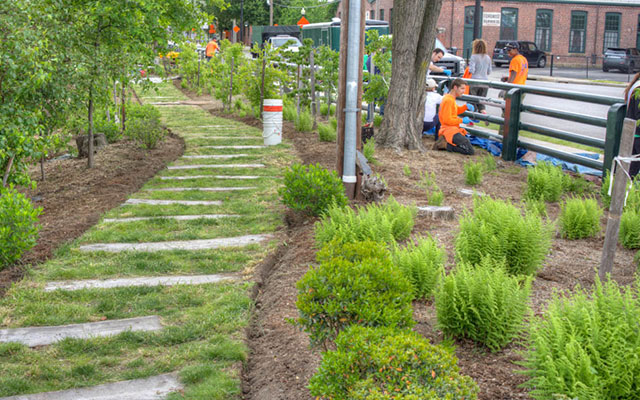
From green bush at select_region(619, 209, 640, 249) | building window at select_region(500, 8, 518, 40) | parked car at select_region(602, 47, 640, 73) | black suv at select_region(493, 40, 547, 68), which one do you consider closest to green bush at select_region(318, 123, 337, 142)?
green bush at select_region(619, 209, 640, 249)

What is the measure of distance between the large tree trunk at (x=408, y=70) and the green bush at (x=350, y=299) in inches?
298

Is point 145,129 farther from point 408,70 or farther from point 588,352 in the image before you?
point 588,352

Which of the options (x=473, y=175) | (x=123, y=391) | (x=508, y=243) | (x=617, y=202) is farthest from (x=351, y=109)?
(x=123, y=391)

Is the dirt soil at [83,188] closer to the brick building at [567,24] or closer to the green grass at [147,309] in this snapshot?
the green grass at [147,309]

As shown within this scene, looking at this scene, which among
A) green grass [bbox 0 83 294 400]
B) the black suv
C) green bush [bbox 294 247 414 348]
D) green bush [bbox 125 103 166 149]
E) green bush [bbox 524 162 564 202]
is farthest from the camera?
the black suv

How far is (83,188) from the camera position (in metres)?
9.23

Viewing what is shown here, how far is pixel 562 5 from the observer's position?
170 feet

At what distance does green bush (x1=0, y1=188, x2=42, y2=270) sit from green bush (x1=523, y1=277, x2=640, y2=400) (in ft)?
13.8

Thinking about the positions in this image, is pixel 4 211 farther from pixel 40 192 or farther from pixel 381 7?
pixel 381 7

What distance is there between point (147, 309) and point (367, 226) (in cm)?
187

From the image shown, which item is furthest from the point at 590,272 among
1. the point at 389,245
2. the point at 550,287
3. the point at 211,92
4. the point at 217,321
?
the point at 211,92

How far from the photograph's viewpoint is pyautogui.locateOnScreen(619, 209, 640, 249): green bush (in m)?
5.85

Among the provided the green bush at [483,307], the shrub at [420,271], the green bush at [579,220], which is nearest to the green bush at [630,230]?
the green bush at [579,220]

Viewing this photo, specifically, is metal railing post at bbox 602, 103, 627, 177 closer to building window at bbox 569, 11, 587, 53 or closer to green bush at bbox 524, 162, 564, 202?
green bush at bbox 524, 162, 564, 202
